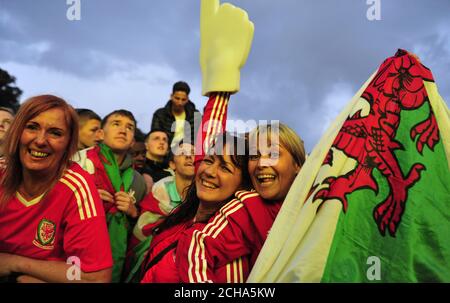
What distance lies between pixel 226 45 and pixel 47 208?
156cm

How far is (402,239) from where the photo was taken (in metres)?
2.25

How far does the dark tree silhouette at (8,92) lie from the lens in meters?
20.0

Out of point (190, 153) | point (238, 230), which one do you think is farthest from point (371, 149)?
point (190, 153)

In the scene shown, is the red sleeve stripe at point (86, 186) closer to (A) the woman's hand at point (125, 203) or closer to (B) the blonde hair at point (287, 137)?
(B) the blonde hair at point (287, 137)

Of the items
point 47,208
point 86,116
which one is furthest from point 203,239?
point 86,116

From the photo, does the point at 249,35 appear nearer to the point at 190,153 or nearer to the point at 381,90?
the point at 381,90

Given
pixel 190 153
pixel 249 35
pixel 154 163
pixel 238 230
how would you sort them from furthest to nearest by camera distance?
pixel 154 163 < pixel 190 153 < pixel 249 35 < pixel 238 230

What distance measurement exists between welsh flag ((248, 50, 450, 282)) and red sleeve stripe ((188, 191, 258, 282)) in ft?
0.91

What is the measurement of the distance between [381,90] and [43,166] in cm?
194

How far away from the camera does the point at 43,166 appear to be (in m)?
2.67

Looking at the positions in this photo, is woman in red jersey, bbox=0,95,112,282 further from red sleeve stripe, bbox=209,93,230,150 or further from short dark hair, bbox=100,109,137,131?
short dark hair, bbox=100,109,137,131

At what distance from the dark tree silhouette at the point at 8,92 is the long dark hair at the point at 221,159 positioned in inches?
738

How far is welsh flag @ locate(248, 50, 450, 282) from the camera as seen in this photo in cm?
220
